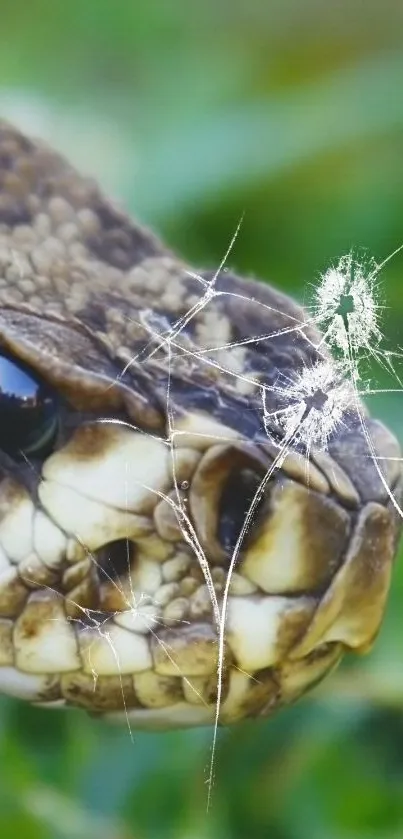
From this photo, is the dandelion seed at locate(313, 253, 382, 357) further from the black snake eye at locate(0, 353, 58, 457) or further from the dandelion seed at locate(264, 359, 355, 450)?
the black snake eye at locate(0, 353, 58, 457)

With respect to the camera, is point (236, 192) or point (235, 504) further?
point (236, 192)

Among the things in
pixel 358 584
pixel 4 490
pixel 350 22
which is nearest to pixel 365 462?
pixel 358 584

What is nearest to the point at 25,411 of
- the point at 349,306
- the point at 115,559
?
the point at 115,559

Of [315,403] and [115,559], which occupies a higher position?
[315,403]

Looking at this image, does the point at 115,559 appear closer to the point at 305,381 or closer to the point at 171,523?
the point at 171,523

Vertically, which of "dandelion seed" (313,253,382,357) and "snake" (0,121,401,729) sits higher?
"dandelion seed" (313,253,382,357)

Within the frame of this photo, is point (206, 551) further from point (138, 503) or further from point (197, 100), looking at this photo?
point (197, 100)

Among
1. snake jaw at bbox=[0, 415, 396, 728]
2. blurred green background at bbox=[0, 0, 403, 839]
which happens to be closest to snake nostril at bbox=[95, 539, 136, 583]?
snake jaw at bbox=[0, 415, 396, 728]
